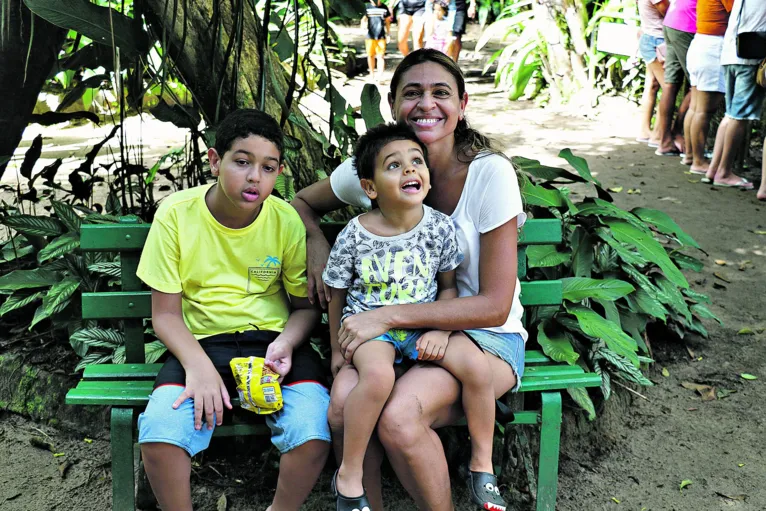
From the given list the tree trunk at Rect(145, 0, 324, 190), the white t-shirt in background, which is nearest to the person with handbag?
the tree trunk at Rect(145, 0, 324, 190)

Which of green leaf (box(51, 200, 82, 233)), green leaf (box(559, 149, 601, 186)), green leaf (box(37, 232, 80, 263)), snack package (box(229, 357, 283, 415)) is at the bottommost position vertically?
snack package (box(229, 357, 283, 415))

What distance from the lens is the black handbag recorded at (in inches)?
220

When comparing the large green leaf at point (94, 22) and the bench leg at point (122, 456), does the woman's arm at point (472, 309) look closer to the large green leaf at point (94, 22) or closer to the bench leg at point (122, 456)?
the bench leg at point (122, 456)

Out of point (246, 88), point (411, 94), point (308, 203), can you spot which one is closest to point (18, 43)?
point (246, 88)

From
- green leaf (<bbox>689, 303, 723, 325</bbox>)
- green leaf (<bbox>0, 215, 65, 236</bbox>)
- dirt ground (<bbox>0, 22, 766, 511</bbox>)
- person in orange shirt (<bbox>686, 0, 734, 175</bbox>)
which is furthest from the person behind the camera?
person in orange shirt (<bbox>686, 0, 734, 175</bbox>)

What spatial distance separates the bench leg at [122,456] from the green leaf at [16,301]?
1.23 meters

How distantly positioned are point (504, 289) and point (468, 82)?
29.7 ft

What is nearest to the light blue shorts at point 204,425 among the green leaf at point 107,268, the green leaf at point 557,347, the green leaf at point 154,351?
the green leaf at point 154,351

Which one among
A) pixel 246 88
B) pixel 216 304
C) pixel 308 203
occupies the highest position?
pixel 246 88

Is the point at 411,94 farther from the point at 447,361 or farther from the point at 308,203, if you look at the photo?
the point at 447,361

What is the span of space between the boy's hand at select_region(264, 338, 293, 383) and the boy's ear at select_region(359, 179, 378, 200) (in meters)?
0.52

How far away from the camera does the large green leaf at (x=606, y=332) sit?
3010 millimetres

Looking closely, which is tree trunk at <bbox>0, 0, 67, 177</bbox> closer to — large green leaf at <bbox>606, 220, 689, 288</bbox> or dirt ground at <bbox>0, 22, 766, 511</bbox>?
dirt ground at <bbox>0, 22, 766, 511</bbox>

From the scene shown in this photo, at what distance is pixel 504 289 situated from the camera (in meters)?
2.40
